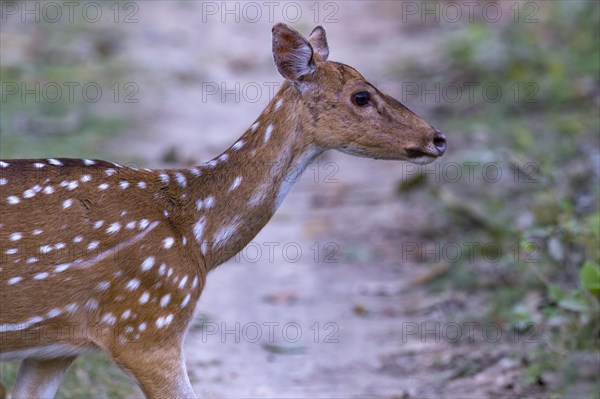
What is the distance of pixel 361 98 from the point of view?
5.82m

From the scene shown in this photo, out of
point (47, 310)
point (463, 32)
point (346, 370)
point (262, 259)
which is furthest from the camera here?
point (463, 32)

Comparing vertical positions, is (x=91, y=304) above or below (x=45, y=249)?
below

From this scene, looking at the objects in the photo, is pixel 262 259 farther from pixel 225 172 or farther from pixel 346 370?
pixel 225 172

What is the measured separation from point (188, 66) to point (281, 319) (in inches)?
299

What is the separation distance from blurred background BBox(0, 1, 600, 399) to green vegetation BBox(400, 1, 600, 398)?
2 centimetres

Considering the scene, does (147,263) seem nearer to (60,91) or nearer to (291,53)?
(291,53)

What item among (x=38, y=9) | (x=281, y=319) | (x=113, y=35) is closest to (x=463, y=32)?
(x=113, y=35)

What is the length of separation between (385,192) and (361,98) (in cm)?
523

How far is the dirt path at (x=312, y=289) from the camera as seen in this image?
281 inches

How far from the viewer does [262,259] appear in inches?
380

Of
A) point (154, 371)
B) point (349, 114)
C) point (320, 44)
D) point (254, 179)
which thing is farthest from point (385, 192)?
point (154, 371)

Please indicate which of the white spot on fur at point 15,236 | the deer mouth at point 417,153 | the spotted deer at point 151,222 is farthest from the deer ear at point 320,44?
the white spot on fur at point 15,236

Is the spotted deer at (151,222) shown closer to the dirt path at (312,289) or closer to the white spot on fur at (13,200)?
the white spot on fur at (13,200)

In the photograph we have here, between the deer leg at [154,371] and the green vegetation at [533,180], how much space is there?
90.0 inches
